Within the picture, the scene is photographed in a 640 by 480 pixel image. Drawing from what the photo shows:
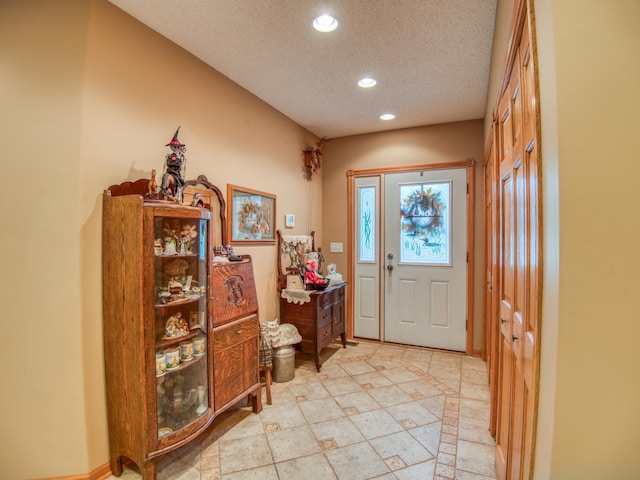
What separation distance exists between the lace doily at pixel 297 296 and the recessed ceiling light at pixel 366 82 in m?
2.00

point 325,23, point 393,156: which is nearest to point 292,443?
point 325,23

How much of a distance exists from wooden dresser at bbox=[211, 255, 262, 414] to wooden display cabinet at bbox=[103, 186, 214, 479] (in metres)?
0.08

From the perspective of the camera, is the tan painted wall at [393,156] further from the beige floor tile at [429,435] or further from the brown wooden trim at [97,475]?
the brown wooden trim at [97,475]

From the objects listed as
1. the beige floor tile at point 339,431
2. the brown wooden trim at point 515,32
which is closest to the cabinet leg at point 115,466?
the beige floor tile at point 339,431

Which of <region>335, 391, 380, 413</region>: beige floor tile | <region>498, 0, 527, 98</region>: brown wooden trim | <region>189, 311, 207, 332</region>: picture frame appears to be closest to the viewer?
<region>498, 0, 527, 98</region>: brown wooden trim

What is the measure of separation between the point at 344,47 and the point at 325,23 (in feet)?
0.94

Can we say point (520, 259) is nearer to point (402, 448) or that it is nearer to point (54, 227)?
point (402, 448)

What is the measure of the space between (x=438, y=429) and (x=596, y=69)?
2.27m

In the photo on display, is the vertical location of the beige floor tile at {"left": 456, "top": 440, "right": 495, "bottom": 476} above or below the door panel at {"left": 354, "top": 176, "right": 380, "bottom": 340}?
below

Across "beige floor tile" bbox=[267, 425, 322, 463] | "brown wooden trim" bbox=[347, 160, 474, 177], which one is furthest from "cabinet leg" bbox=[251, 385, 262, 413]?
"brown wooden trim" bbox=[347, 160, 474, 177]

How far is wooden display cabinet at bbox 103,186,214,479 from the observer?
161 centimetres

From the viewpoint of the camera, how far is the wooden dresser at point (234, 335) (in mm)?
2043

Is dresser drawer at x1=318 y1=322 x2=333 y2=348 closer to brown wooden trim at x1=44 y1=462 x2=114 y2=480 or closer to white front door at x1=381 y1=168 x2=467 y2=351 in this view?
white front door at x1=381 y1=168 x2=467 y2=351

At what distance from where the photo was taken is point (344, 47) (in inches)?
86.3
